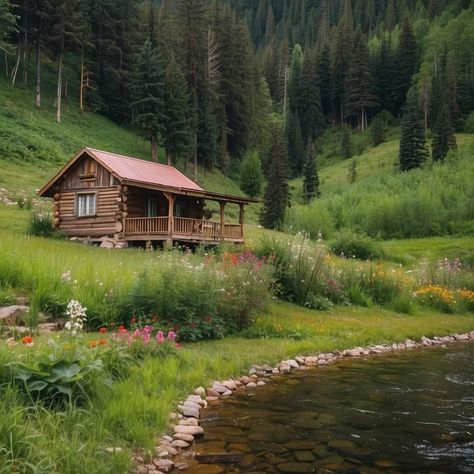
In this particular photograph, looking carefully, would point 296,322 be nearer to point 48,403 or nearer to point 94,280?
point 94,280

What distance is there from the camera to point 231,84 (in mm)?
65250

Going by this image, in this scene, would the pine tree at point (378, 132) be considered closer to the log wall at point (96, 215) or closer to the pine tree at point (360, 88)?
the pine tree at point (360, 88)

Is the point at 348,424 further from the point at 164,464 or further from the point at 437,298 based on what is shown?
the point at 437,298

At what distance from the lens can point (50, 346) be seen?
6191 millimetres

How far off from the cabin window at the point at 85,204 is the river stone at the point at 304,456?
25.3 metres

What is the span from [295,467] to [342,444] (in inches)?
34.3

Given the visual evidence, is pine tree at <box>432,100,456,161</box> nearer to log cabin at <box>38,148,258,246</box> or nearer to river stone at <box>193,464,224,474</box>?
log cabin at <box>38,148,258,246</box>

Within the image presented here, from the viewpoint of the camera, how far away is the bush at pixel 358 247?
104 feet

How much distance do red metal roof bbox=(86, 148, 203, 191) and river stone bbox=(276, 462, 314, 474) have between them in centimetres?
2220

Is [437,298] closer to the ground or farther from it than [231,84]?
closer to the ground

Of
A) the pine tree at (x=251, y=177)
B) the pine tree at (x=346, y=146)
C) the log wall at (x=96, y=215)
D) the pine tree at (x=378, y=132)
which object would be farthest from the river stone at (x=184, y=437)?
the pine tree at (x=378, y=132)

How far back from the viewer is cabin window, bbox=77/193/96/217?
95.8ft

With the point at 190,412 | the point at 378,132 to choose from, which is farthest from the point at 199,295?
the point at 378,132

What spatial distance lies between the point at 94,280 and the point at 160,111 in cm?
3983
